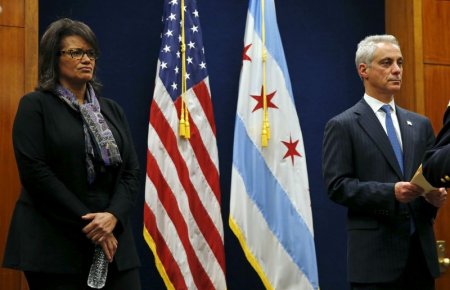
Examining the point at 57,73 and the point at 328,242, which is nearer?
the point at 57,73

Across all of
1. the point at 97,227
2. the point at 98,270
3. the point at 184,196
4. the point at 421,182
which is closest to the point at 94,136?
the point at 97,227

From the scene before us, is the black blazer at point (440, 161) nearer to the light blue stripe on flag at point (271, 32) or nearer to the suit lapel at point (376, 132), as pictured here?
the suit lapel at point (376, 132)

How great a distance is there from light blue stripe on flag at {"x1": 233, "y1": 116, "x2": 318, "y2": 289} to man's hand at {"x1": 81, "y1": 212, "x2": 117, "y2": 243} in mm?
1967

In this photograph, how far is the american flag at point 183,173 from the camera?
4469mm

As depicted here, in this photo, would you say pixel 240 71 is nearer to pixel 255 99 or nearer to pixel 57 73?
pixel 255 99

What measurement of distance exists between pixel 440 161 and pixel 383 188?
87 cm

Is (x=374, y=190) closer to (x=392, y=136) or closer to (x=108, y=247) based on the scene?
(x=392, y=136)

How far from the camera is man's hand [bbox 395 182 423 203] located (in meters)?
2.88

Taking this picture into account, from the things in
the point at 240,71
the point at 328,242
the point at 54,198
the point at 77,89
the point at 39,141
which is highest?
the point at 240,71

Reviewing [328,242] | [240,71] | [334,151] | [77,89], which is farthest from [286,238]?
[77,89]

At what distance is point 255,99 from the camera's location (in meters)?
4.78

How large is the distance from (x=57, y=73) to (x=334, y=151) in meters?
1.24

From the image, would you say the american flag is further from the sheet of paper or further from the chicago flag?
the sheet of paper

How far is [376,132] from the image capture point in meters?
3.23
